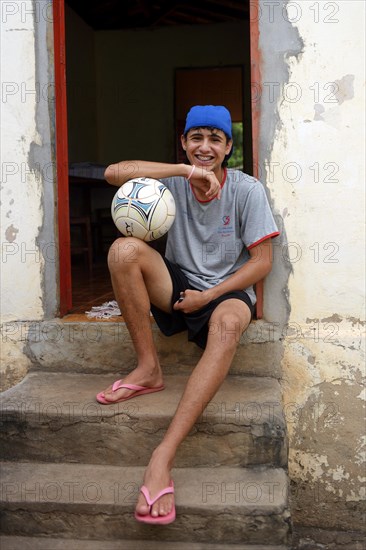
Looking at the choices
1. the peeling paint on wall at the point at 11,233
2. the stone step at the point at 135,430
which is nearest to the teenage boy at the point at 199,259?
the stone step at the point at 135,430

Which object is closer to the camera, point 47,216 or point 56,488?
point 56,488

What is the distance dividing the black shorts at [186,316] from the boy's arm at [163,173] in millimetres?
439

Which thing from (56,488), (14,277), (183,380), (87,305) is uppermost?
(14,277)

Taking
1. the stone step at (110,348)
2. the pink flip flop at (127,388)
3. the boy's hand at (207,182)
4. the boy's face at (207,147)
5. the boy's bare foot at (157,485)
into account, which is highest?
the boy's face at (207,147)

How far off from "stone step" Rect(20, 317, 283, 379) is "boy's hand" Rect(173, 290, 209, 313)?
438 mm

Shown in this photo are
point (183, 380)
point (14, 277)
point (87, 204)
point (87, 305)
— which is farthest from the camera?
point (87, 204)

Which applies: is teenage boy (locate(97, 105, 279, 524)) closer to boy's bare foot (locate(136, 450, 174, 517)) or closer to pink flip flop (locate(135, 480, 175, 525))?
boy's bare foot (locate(136, 450, 174, 517))

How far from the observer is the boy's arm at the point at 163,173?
2.88 m

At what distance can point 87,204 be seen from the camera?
756 centimetres

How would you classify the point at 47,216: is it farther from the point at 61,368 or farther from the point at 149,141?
the point at 149,141

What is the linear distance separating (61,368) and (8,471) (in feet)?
2.60

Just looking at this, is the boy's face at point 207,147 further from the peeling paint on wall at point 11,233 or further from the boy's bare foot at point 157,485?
the boy's bare foot at point 157,485

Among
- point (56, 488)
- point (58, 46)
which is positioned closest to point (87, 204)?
point (58, 46)

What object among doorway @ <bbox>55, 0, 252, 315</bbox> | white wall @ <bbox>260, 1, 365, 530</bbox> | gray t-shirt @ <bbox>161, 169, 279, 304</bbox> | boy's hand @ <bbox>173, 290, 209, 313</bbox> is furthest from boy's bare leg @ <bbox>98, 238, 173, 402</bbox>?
doorway @ <bbox>55, 0, 252, 315</bbox>
